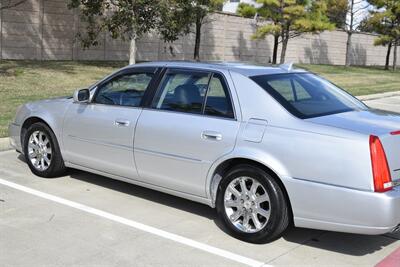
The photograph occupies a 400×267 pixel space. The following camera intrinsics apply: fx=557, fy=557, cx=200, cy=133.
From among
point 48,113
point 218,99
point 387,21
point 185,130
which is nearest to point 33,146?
point 48,113

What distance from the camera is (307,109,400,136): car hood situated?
14.5 ft

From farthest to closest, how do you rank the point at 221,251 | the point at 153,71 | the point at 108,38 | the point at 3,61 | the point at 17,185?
the point at 108,38 < the point at 3,61 < the point at 17,185 < the point at 153,71 < the point at 221,251

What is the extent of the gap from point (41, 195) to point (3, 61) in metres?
15.3

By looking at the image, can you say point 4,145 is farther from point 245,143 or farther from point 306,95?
point 306,95

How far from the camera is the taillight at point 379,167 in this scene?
415 centimetres

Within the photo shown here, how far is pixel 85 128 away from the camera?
6.01 meters

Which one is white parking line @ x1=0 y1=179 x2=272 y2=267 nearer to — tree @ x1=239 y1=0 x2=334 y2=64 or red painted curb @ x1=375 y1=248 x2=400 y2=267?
red painted curb @ x1=375 y1=248 x2=400 y2=267

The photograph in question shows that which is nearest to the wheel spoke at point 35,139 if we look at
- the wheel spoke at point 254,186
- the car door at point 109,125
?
the car door at point 109,125

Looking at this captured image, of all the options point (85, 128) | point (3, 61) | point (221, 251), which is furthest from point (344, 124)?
point (3, 61)

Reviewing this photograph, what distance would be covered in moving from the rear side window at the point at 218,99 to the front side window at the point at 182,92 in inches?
2.7

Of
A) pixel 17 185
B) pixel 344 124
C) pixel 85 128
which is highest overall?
pixel 344 124

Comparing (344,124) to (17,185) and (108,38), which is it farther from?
(108,38)

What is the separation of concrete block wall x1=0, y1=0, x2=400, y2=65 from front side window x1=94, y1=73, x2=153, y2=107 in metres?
16.1

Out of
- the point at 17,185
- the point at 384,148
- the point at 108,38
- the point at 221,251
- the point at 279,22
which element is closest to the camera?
the point at 384,148
